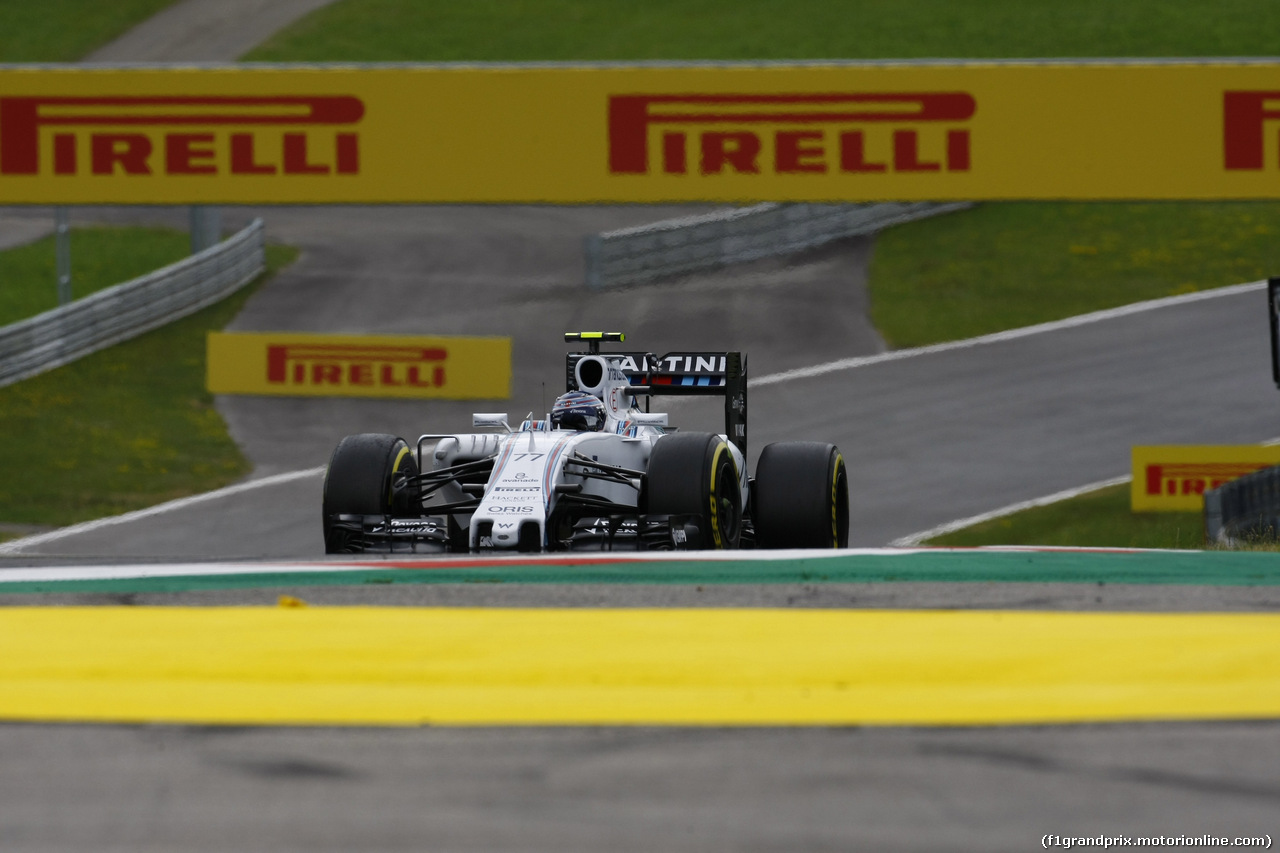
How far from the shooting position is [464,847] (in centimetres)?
376

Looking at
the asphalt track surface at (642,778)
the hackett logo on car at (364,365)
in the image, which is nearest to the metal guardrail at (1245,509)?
the asphalt track surface at (642,778)

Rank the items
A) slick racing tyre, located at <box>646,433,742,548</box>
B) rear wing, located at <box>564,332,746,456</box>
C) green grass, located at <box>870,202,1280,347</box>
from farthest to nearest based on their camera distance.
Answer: green grass, located at <box>870,202,1280,347</box> < rear wing, located at <box>564,332,746,456</box> < slick racing tyre, located at <box>646,433,742,548</box>

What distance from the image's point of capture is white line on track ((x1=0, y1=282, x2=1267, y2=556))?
659 inches

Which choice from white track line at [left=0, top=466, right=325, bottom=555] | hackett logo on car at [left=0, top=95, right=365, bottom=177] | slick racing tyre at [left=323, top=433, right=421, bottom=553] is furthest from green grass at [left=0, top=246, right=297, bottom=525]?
slick racing tyre at [left=323, top=433, right=421, bottom=553]

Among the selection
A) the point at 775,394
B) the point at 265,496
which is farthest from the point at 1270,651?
the point at 775,394

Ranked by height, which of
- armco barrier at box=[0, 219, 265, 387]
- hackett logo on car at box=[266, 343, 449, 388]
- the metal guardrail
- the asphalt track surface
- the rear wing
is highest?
armco barrier at box=[0, 219, 265, 387]

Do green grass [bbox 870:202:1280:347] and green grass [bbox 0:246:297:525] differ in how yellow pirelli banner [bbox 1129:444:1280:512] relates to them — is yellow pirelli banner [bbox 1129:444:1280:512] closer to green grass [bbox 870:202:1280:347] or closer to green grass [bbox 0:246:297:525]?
green grass [bbox 870:202:1280:347]

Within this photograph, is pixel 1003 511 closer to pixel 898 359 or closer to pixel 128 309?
pixel 898 359

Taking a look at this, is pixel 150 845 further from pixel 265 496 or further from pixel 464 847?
pixel 265 496

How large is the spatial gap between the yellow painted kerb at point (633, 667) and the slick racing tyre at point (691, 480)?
134 inches

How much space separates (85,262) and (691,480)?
82.4ft

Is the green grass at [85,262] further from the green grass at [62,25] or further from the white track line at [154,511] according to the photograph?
the white track line at [154,511]

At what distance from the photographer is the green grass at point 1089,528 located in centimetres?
1595

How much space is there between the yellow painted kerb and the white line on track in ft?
33.3
